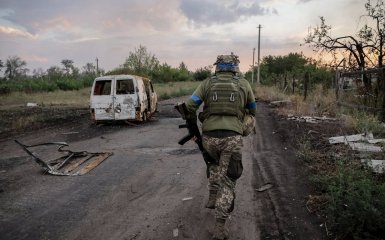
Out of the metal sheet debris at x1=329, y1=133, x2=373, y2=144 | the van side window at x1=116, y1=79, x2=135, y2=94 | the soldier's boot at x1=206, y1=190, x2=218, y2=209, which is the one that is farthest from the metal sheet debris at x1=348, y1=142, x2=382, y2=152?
the van side window at x1=116, y1=79, x2=135, y2=94

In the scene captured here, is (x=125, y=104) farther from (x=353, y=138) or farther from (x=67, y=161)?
(x=353, y=138)

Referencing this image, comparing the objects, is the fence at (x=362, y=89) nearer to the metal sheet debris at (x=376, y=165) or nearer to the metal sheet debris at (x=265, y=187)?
the metal sheet debris at (x=376, y=165)

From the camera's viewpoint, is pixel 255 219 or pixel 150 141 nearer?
pixel 255 219

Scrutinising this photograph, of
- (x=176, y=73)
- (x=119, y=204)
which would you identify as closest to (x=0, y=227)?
(x=119, y=204)

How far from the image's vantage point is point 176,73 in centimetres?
8388

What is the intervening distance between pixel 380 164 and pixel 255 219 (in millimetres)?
2805

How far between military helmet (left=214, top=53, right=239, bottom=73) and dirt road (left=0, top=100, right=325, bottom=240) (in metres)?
1.90

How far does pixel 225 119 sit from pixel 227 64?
67 cm

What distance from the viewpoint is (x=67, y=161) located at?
9078 mm

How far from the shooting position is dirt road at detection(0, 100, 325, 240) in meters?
Result: 4.98

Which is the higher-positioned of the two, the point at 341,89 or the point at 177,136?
the point at 341,89

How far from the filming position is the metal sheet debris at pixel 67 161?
8078 mm

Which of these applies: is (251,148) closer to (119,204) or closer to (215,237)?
(119,204)

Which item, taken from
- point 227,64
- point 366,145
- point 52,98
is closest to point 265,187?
point 227,64
